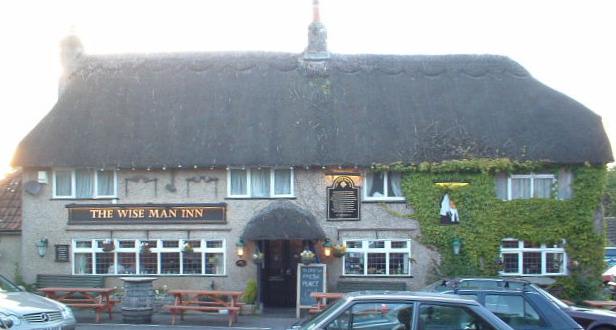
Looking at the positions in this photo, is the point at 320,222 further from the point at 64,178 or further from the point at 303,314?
the point at 64,178

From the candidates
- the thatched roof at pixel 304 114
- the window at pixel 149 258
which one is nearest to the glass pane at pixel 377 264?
the thatched roof at pixel 304 114

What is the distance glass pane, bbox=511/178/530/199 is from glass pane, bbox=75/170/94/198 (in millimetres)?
12539

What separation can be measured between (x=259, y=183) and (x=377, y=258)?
4.12 m

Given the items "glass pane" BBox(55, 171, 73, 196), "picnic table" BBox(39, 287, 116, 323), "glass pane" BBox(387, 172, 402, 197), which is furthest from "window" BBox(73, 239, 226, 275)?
"glass pane" BBox(387, 172, 402, 197)

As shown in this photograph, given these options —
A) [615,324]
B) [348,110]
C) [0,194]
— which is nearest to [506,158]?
[348,110]

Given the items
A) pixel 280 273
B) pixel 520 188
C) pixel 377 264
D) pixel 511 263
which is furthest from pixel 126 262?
pixel 520 188

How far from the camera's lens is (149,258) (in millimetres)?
23500

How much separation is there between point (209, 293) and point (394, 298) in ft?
36.6

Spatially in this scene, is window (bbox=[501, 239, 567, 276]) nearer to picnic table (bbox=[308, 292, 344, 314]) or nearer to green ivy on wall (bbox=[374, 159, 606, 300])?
green ivy on wall (bbox=[374, 159, 606, 300])

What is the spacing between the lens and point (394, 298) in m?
10.2

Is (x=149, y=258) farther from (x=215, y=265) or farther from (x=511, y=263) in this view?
(x=511, y=263)

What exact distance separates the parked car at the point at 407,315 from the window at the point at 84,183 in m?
14.7

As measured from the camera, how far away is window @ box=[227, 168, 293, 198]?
23.2 meters

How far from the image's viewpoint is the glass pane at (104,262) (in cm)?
2364
